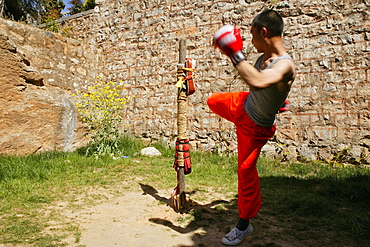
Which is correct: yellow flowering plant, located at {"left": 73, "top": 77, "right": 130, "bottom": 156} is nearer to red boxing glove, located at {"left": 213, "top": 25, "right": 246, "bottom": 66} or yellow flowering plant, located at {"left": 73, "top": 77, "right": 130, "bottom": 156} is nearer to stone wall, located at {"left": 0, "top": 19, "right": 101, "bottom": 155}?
stone wall, located at {"left": 0, "top": 19, "right": 101, "bottom": 155}

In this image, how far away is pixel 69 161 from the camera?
4.61m

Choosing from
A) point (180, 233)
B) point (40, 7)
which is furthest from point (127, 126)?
A: point (40, 7)

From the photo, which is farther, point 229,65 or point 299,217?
point 229,65

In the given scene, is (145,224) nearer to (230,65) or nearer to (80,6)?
(230,65)

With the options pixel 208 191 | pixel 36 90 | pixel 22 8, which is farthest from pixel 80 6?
pixel 208 191

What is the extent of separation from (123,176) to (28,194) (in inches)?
53.2

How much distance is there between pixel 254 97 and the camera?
85.4 inches

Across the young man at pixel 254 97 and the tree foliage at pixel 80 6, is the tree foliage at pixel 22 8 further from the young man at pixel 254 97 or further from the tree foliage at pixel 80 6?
the young man at pixel 254 97

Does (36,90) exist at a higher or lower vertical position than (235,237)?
higher

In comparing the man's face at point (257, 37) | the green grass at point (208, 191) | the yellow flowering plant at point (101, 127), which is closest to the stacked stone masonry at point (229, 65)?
the green grass at point (208, 191)

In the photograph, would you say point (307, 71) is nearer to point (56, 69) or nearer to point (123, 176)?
point (123, 176)

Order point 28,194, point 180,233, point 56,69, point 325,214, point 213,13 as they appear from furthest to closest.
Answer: point 213,13 < point 56,69 < point 28,194 < point 325,214 < point 180,233

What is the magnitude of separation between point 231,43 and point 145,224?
1852 mm

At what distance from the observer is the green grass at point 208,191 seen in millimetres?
2479
